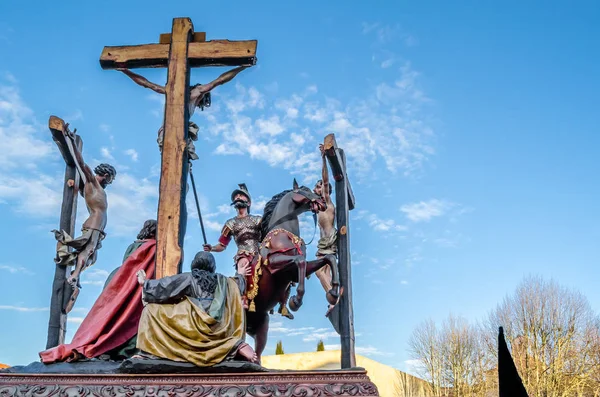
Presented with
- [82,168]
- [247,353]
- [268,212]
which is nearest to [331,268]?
[268,212]

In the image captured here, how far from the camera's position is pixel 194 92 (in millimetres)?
6922

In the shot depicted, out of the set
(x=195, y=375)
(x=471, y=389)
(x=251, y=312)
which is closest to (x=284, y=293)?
(x=251, y=312)

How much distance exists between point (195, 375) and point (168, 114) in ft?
9.86

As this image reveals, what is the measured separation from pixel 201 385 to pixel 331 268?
8.93 ft

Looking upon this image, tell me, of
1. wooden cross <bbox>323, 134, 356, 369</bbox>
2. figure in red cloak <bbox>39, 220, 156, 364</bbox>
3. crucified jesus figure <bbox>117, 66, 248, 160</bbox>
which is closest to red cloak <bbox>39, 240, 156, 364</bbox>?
figure in red cloak <bbox>39, 220, 156, 364</bbox>

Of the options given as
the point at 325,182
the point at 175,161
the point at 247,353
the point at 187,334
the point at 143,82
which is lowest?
the point at 247,353

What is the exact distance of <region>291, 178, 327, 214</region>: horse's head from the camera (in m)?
7.34

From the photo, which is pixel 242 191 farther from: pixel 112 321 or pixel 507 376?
pixel 507 376

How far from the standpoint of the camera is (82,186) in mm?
7215

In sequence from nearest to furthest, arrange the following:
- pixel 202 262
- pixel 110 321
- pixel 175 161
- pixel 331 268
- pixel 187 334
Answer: pixel 187 334, pixel 202 262, pixel 110 321, pixel 175 161, pixel 331 268

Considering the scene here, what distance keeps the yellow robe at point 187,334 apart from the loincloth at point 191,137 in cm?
203

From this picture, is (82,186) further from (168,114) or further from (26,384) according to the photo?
(26,384)

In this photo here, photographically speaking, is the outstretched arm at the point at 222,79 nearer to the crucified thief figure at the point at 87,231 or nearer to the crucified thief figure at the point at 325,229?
the crucified thief figure at the point at 325,229

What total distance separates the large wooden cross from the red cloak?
0.30 m
